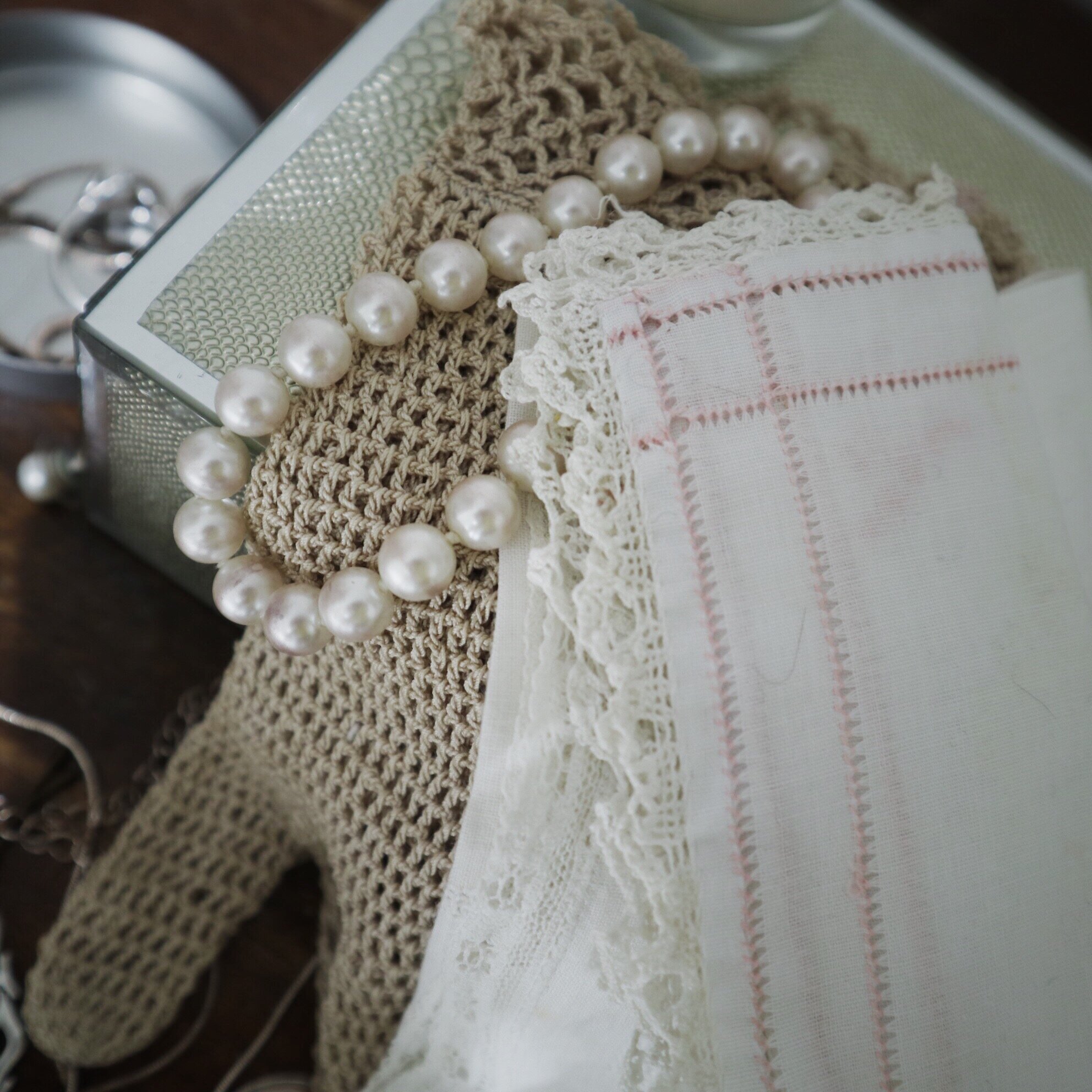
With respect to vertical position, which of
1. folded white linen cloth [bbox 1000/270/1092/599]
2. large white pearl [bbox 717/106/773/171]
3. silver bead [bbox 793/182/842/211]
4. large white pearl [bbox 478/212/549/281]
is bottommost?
folded white linen cloth [bbox 1000/270/1092/599]

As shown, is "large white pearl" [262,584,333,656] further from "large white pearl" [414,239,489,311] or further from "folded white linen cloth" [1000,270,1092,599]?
"folded white linen cloth" [1000,270,1092,599]

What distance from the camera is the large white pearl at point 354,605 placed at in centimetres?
37

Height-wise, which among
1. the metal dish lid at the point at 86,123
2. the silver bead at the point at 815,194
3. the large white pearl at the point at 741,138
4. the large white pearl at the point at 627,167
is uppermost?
the metal dish lid at the point at 86,123

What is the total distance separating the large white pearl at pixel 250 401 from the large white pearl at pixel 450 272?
0.07 metres

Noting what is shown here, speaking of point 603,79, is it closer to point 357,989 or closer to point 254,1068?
point 357,989

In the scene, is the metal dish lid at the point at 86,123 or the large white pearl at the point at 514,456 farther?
the metal dish lid at the point at 86,123

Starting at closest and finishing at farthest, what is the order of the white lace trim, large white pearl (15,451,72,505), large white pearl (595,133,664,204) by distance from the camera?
the white lace trim < large white pearl (595,133,664,204) < large white pearl (15,451,72,505)

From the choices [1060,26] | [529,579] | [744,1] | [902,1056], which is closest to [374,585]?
[529,579]

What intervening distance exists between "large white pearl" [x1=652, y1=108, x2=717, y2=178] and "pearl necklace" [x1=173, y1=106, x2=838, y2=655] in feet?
0.07

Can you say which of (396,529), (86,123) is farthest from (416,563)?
(86,123)

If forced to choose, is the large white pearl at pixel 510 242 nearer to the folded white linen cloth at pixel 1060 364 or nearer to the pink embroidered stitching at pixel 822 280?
the pink embroidered stitching at pixel 822 280

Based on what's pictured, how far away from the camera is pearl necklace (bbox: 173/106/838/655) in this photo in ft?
1.22

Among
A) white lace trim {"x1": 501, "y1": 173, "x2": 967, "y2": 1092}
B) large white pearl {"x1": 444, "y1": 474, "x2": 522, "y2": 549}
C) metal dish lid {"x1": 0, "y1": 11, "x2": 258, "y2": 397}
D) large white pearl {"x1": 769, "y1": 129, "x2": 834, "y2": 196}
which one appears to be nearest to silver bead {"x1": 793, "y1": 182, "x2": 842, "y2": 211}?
large white pearl {"x1": 769, "y1": 129, "x2": 834, "y2": 196}

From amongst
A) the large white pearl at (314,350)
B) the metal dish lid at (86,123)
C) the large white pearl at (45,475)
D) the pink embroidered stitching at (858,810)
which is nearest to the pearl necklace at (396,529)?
the large white pearl at (314,350)
